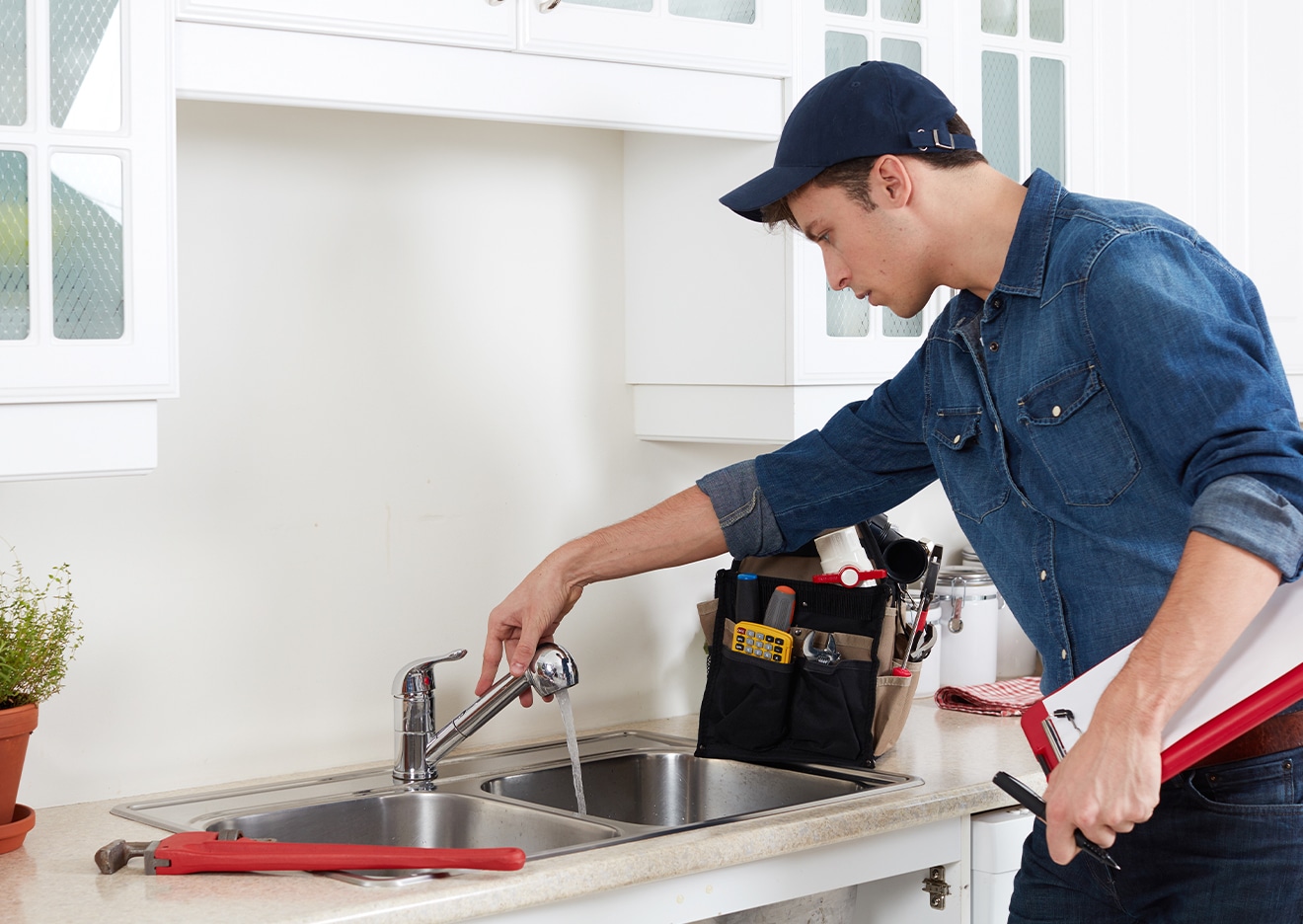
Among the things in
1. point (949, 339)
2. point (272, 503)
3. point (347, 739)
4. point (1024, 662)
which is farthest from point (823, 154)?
point (1024, 662)

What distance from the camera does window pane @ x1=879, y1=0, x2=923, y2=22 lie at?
2.08m

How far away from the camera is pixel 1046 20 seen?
7.35ft

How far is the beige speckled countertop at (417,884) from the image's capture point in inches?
56.3

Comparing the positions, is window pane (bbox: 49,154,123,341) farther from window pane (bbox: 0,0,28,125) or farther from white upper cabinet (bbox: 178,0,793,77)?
white upper cabinet (bbox: 178,0,793,77)

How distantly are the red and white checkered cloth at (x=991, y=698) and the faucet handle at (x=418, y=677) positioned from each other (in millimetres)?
822

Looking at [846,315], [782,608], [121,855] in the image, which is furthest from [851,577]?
[121,855]

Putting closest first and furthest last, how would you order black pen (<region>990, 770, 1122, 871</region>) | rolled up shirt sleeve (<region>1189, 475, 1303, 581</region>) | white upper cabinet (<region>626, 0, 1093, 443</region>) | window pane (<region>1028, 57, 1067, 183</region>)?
rolled up shirt sleeve (<region>1189, 475, 1303, 581</region>), black pen (<region>990, 770, 1122, 871</region>), white upper cabinet (<region>626, 0, 1093, 443</region>), window pane (<region>1028, 57, 1067, 183</region>)

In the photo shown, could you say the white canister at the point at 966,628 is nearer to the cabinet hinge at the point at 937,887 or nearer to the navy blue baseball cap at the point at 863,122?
the cabinet hinge at the point at 937,887

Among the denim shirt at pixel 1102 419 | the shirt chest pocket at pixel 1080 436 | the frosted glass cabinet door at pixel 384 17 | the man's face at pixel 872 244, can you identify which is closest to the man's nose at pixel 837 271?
the man's face at pixel 872 244

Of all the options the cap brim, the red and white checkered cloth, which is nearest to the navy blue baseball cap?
the cap brim

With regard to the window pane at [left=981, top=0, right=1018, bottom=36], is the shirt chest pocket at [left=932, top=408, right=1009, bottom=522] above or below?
below

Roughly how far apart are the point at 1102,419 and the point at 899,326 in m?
0.77

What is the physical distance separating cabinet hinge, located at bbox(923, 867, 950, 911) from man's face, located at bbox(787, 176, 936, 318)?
0.74 meters

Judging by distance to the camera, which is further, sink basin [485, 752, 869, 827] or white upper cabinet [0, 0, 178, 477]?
sink basin [485, 752, 869, 827]
